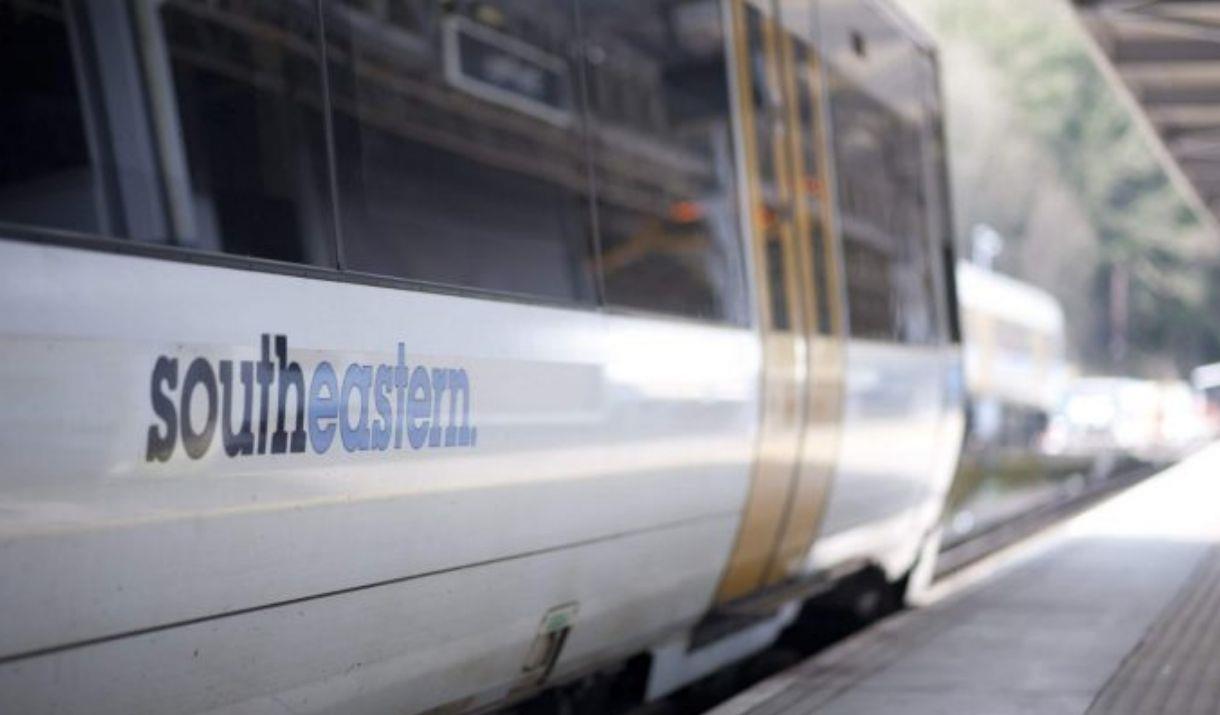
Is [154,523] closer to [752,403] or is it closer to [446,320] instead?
[446,320]

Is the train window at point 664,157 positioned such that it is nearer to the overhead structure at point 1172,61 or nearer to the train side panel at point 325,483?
the train side panel at point 325,483

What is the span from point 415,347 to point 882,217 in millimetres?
5312

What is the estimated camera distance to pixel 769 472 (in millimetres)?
7543

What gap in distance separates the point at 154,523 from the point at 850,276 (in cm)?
560

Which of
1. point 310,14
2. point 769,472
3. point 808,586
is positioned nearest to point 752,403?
point 769,472

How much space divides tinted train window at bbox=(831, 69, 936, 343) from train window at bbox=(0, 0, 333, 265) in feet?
14.5

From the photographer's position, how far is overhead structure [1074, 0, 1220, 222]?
609 inches

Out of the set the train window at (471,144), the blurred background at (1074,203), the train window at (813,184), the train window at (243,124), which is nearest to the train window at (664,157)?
the train window at (471,144)

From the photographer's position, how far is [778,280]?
7.79m

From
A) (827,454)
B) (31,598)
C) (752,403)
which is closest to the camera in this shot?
(31,598)

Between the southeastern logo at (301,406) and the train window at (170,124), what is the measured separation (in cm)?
35

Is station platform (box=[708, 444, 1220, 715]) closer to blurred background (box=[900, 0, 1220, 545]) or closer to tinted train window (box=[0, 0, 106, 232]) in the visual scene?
tinted train window (box=[0, 0, 106, 232])

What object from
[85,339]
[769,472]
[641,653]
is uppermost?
[85,339]

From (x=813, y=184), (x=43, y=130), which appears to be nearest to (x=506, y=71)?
(x=43, y=130)
